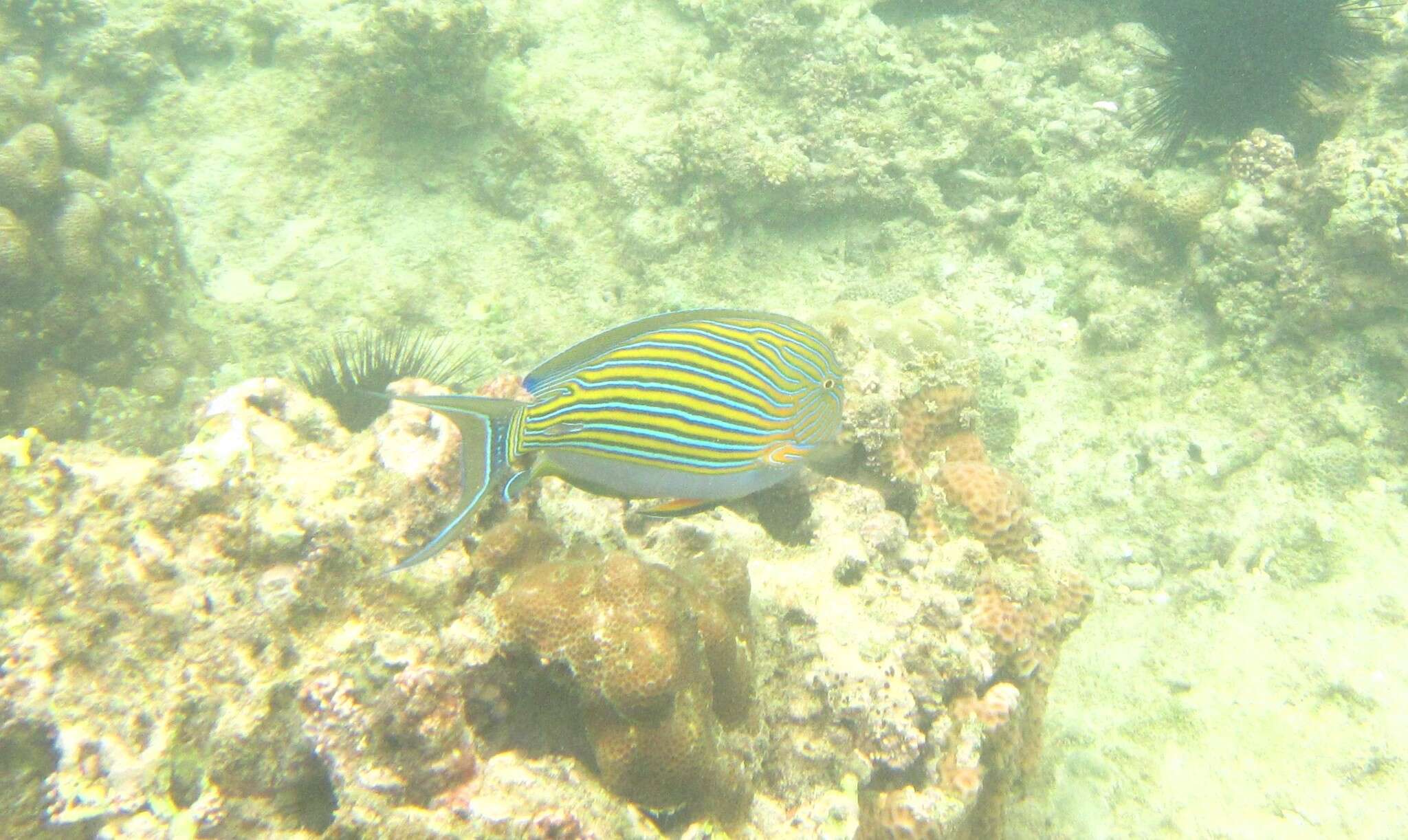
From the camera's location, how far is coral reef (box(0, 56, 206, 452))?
17.8ft

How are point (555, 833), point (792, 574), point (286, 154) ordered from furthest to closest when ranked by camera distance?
point (286, 154)
point (792, 574)
point (555, 833)

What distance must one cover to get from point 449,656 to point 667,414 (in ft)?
3.48

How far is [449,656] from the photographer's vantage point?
7.10 feet

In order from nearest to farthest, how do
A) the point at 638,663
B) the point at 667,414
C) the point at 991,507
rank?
the point at 667,414 < the point at 638,663 < the point at 991,507

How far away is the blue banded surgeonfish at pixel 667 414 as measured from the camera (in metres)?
1.78

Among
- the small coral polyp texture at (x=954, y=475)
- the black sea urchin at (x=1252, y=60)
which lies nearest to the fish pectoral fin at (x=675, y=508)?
the small coral polyp texture at (x=954, y=475)

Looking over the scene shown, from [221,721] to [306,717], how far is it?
434 millimetres

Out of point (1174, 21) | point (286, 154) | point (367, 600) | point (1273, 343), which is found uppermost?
point (1174, 21)

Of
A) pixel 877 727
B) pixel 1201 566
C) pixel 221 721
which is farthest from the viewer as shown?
pixel 1201 566

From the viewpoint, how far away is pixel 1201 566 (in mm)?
5098

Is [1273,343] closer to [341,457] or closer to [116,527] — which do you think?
[341,457]

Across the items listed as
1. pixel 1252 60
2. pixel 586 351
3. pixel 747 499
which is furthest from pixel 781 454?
pixel 1252 60

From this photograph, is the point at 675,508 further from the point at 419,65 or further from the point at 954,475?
the point at 419,65

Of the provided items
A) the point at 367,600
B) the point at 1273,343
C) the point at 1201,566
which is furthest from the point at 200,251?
the point at 1273,343
